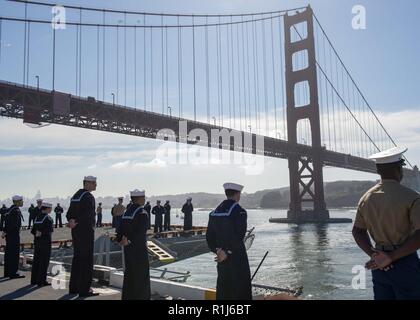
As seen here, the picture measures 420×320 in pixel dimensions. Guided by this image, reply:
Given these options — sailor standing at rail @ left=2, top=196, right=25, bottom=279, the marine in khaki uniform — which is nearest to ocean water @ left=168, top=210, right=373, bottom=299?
sailor standing at rail @ left=2, top=196, right=25, bottom=279

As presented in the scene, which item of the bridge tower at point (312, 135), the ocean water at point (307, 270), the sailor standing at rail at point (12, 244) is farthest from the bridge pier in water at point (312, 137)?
the sailor standing at rail at point (12, 244)

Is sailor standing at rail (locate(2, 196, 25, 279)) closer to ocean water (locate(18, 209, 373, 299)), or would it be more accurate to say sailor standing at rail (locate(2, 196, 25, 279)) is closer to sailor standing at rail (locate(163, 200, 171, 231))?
ocean water (locate(18, 209, 373, 299))

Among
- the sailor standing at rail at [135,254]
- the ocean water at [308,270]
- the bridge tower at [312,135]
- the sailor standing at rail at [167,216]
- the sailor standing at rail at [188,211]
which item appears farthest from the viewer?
the bridge tower at [312,135]

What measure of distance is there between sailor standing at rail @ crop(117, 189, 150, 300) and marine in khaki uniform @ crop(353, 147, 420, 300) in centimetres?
292

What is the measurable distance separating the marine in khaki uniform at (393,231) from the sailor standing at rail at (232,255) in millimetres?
1542

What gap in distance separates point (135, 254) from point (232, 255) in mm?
1406

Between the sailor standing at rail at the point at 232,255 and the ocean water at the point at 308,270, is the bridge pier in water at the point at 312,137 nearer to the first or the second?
the ocean water at the point at 308,270

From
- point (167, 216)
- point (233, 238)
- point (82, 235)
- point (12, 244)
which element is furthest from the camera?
point (167, 216)

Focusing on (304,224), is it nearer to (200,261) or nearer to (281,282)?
(200,261)

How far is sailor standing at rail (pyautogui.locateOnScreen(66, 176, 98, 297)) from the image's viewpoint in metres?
6.00

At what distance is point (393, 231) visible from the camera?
285cm

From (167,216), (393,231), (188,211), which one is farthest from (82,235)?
(167,216)

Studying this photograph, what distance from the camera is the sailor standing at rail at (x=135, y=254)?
202 inches

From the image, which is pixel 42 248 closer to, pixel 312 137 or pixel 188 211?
pixel 188 211
